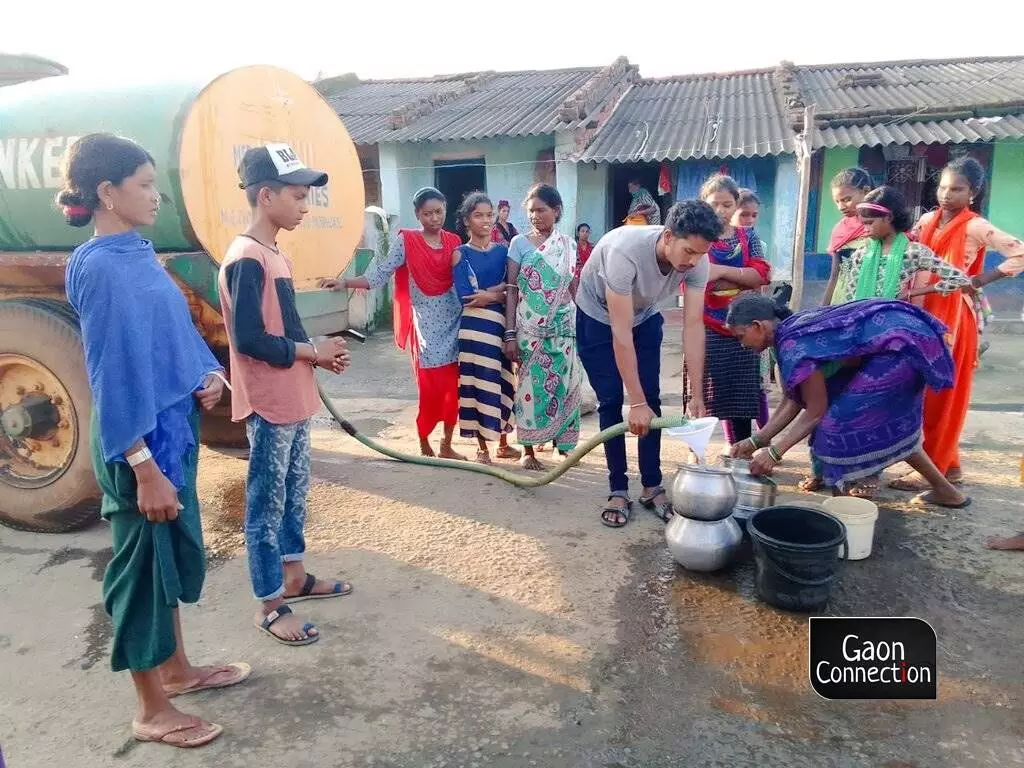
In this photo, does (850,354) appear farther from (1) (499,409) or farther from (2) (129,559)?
(2) (129,559)

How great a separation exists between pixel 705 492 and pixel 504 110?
10.3 m

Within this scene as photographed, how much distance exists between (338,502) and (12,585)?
4.55 feet

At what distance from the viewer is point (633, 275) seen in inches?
120

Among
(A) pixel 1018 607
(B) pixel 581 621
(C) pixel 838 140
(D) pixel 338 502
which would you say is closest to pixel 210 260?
Result: (D) pixel 338 502

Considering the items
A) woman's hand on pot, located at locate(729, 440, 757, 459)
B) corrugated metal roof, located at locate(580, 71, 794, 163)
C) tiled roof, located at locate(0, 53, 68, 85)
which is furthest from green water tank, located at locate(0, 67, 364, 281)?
corrugated metal roof, located at locate(580, 71, 794, 163)

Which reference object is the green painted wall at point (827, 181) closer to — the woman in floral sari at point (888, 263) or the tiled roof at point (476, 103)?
the tiled roof at point (476, 103)

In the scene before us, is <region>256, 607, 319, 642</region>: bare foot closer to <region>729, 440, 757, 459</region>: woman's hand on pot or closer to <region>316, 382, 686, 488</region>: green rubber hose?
<region>316, 382, 686, 488</region>: green rubber hose

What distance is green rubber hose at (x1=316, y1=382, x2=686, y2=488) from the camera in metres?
3.03

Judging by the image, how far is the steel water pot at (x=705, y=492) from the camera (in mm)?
2734

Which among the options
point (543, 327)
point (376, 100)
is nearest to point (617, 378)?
point (543, 327)

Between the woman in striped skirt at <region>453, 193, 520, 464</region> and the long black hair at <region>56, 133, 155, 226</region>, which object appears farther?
the woman in striped skirt at <region>453, 193, 520, 464</region>

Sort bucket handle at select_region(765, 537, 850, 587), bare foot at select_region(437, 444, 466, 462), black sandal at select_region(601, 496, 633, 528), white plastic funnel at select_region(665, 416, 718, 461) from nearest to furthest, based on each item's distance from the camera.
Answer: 1. bucket handle at select_region(765, 537, 850, 587)
2. white plastic funnel at select_region(665, 416, 718, 461)
3. black sandal at select_region(601, 496, 633, 528)
4. bare foot at select_region(437, 444, 466, 462)

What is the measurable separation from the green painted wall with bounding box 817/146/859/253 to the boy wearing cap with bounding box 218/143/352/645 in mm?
9322

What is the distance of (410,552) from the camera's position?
312 centimetres
